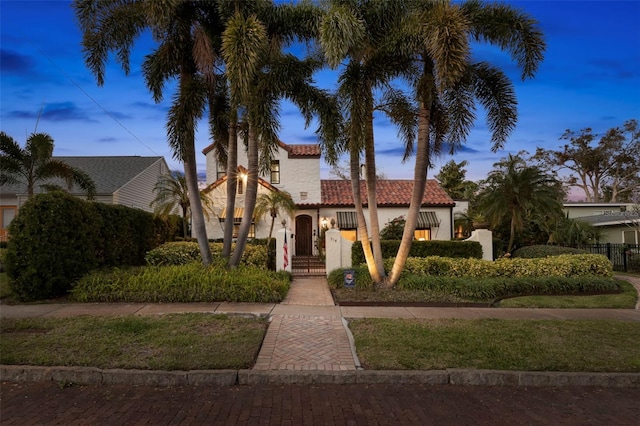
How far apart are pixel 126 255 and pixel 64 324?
19.7 ft

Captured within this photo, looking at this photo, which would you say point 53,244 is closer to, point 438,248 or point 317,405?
point 317,405

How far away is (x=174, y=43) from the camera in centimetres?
1085

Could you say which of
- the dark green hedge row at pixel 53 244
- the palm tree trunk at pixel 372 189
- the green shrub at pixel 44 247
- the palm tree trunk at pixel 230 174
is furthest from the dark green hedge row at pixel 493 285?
the green shrub at pixel 44 247

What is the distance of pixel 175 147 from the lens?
10.8 metres

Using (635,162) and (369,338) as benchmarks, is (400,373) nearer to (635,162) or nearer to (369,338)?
(369,338)

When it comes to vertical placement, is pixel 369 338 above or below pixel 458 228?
below

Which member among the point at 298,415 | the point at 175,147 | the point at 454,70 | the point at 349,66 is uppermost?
the point at 349,66

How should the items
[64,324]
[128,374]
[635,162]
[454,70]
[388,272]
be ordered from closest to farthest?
1. [128,374]
2. [64,324]
3. [454,70]
4. [388,272]
5. [635,162]

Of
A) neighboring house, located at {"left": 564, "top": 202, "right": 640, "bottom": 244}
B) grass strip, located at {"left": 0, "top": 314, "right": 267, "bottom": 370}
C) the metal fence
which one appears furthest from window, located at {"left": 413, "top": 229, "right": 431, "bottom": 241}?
grass strip, located at {"left": 0, "top": 314, "right": 267, "bottom": 370}

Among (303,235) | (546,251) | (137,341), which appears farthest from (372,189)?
(303,235)

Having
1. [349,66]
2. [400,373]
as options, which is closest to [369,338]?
[400,373]

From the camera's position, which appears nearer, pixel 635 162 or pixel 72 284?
pixel 72 284

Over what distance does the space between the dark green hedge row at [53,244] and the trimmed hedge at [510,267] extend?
338 inches

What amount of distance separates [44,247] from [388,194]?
680 inches
